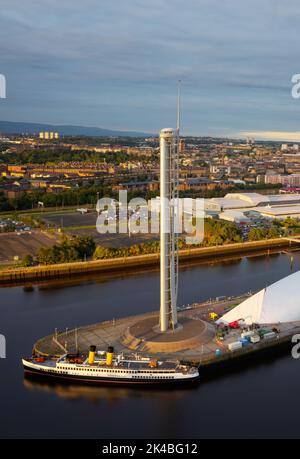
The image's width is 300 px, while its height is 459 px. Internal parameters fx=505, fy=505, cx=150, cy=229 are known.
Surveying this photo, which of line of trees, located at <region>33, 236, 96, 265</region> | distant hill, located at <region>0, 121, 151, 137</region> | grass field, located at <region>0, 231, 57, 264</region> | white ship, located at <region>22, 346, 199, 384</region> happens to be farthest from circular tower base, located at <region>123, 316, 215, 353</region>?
distant hill, located at <region>0, 121, 151, 137</region>

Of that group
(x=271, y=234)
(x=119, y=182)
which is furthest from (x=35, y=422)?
(x=119, y=182)

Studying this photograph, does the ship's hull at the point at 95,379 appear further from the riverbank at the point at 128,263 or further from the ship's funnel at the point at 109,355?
the riverbank at the point at 128,263

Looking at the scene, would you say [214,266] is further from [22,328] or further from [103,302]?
[22,328]

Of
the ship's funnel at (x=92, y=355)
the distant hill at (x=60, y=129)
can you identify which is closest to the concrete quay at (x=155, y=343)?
the ship's funnel at (x=92, y=355)

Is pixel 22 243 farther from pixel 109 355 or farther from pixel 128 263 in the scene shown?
pixel 109 355

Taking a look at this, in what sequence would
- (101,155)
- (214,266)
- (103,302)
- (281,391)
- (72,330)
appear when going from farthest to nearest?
(101,155)
(214,266)
(103,302)
(72,330)
(281,391)

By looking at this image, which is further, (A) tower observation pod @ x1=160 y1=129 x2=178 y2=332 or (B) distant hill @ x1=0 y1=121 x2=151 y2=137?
(B) distant hill @ x1=0 y1=121 x2=151 y2=137

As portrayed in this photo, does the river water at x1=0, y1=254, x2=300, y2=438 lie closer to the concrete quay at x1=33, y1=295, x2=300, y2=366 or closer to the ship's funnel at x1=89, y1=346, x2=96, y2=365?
the concrete quay at x1=33, y1=295, x2=300, y2=366
